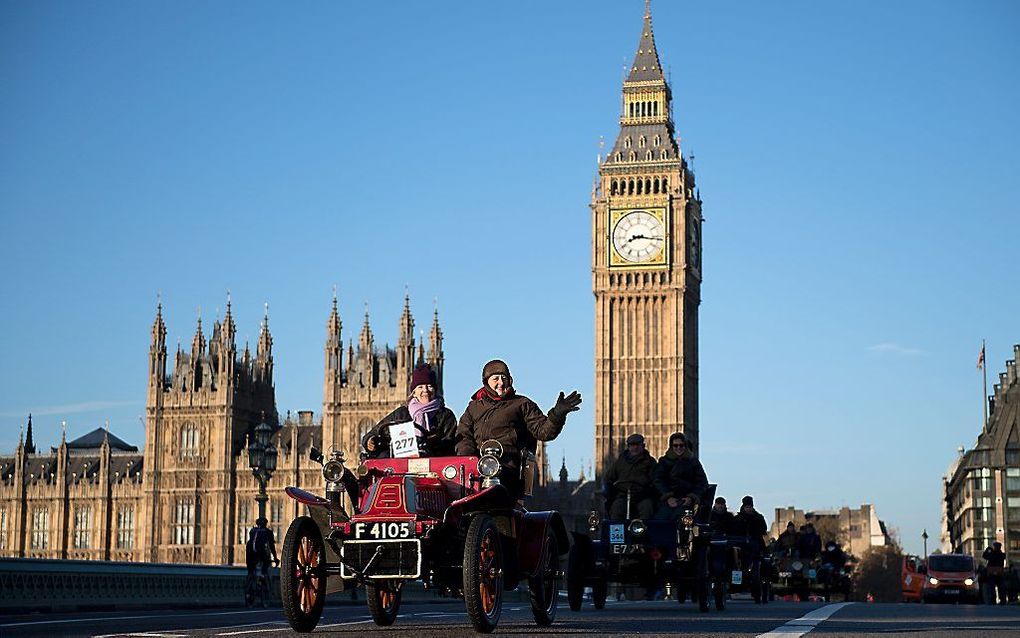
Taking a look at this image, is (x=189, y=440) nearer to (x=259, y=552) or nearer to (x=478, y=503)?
(x=259, y=552)

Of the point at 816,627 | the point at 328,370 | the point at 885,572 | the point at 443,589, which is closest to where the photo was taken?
the point at 443,589

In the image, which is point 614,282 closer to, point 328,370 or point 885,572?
point 328,370

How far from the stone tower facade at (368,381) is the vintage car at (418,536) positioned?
67.3 metres

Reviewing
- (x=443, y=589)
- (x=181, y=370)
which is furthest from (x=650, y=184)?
(x=443, y=589)

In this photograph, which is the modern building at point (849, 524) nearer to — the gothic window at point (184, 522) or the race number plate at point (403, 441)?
the gothic window at point (184, 522)

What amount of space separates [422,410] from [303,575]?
1576 millimetres

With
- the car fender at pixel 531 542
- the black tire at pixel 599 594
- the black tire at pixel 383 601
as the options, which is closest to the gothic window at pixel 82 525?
the black tire at pixel 599 594

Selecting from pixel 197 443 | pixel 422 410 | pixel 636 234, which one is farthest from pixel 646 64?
pixel 422 410

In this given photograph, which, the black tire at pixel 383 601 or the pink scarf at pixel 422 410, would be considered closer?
the black tire at pixel 383 601

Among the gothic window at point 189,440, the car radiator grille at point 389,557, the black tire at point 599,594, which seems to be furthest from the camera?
the gothic window at point 189,440

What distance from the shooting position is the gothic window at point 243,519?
7794 cm

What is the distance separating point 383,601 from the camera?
1116 centimetres

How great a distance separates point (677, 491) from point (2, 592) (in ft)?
23.5

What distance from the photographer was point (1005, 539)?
79.6m
